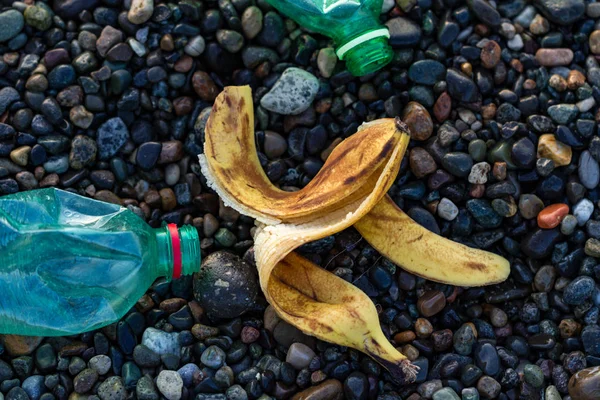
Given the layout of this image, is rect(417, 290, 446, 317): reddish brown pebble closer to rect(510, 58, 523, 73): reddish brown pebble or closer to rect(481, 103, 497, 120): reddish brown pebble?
rect(481, 103, 497, 120): reddish brown pebble

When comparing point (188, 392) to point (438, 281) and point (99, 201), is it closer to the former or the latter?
point (99, 201)

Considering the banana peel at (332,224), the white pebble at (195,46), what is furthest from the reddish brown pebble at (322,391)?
the white pebble at (195,46)

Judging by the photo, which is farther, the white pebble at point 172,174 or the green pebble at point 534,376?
the white pebble at point 172,174

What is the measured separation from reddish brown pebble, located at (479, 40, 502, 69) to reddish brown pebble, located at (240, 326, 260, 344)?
4.84 ft

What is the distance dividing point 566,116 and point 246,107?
4.34 ft

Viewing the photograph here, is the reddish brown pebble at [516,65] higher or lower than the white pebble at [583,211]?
higher

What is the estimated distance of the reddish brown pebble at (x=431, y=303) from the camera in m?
3.26

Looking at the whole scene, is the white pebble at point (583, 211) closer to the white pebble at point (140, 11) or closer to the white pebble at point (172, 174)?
the white pebble at point (172, 174)

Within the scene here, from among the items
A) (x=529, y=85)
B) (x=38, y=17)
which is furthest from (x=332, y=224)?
(x=38, y=17)

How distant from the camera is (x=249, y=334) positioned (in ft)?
10.7

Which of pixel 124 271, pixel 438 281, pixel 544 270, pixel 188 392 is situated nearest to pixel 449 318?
pixel 438 281

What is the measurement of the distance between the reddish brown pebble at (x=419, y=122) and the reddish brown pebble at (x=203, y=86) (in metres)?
0.83

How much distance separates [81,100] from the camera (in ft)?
11.0

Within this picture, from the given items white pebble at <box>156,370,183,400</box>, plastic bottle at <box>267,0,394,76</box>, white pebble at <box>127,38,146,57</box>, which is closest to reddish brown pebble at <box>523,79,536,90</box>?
plastic bottle at <box>267,0,394,76</box>
